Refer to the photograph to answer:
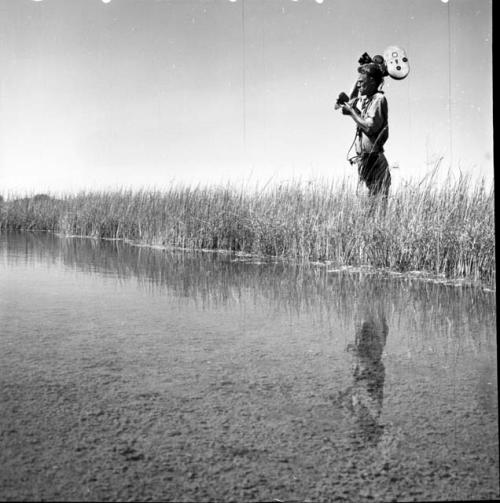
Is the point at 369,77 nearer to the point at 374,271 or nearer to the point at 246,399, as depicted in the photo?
the point at 374,271

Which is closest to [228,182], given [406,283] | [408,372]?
[406,283]

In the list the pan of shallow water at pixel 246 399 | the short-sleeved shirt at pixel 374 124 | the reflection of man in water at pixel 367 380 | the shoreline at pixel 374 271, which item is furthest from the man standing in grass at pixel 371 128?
the reflection of man in water at pixel 367 380

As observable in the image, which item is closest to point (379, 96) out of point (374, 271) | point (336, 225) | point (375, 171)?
point (375, 171)

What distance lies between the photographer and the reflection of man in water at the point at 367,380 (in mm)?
1087

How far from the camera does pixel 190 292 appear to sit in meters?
2.93

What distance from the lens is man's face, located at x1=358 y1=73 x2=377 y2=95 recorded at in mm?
4719

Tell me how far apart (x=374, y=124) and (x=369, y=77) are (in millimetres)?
474

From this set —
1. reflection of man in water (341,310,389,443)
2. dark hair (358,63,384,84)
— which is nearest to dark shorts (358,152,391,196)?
dark hair (358,63,384,84)

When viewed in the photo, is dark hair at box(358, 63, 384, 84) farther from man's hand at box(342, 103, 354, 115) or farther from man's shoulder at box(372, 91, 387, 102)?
man's hand at box(342, 103, 354, 115)

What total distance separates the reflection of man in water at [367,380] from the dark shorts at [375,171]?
9.16 ft

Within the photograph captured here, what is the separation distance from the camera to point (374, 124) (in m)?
4.62

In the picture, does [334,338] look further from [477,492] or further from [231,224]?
[231,224]

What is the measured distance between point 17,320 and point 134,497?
150cm

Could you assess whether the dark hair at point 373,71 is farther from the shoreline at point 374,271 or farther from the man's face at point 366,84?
the shoreline at point 374,271
